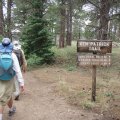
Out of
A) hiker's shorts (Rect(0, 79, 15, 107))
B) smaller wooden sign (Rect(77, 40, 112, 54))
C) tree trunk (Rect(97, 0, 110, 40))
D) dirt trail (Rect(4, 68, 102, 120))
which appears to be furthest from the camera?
tree trunk (Rect(97, 0, 110, 40))

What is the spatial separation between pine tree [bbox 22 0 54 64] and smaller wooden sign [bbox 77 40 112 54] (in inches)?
311

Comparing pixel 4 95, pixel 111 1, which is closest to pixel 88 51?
pixel 4 95

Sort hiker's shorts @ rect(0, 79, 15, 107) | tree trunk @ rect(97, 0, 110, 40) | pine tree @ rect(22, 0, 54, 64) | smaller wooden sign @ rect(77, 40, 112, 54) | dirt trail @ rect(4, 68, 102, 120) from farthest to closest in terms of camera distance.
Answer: tree trunk @ rect(97, 0, 110, 40)
pine tree @ rect(22, 0, 54, 64)
smaller wooden sign @ rect(77, 40, 112, 54)
dirt trail @ rect(4, 68, 102, 120)
hiker's shorts @ rect(0, 79, 15, 107)

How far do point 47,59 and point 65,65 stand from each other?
44.8 inches

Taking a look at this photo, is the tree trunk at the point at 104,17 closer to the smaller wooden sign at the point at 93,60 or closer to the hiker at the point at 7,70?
the smaller wooden sign at the point at 93,60

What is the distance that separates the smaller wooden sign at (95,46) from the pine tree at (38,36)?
7.91m

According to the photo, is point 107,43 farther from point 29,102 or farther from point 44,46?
point 44,46

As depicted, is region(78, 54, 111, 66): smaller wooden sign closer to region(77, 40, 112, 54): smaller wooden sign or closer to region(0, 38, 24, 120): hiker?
region(77, 40, 112, 54): smaller wooden sign

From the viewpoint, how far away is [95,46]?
26.6 feet

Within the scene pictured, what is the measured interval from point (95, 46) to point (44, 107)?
2243 millimetres

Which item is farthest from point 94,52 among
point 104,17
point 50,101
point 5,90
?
point 104,17

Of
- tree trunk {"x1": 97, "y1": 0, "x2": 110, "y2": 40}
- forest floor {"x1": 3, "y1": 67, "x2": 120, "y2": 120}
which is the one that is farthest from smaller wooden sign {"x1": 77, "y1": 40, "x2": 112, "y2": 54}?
tree trunk {"x1": 97, "y1": 0, "x2": 110, "y2": 40}

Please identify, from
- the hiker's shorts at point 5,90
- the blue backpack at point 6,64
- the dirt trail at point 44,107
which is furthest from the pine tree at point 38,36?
the blue backpack at point 6,64

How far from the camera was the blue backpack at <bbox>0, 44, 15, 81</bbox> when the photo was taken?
221 inches
